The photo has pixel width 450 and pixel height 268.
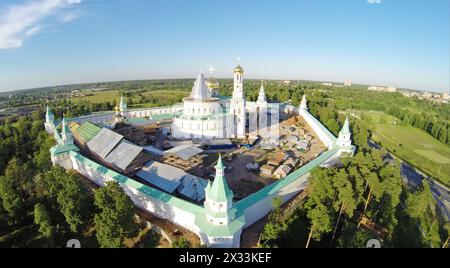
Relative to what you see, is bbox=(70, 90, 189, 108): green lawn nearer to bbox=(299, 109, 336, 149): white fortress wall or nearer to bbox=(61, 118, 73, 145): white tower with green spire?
bbox=(299, 109, 336, 149): white fortress wall

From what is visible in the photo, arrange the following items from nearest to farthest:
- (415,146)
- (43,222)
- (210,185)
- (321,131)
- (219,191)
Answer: (219,191) → (43,222) → (210,185) → (321,131) → (415,146)

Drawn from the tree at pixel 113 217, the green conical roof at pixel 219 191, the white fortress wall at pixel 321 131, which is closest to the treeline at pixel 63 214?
the tree at pixel 113 217

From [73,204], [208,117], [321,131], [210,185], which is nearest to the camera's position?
[210,185]

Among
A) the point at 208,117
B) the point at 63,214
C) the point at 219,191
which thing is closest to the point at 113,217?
the point at 63,214

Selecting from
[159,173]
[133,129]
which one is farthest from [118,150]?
[133,129]

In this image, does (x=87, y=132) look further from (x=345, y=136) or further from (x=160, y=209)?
(x=345, y=136)

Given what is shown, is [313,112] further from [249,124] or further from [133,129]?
[133,129]

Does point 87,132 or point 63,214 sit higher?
point 87,132

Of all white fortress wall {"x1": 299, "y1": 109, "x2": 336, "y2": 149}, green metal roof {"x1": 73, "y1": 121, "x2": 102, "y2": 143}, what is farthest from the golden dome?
green metal roof {"x1": 73, "y1": 121, "x2": 102, "y2": 143}
